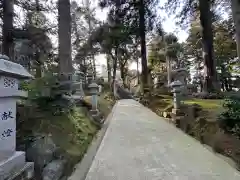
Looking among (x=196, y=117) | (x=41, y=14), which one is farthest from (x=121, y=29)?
(x=196, y=117)

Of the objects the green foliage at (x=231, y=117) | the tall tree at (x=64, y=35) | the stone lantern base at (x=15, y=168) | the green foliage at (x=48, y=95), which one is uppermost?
the tall tree at (x=64, y=35)

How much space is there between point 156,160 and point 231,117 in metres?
1.61

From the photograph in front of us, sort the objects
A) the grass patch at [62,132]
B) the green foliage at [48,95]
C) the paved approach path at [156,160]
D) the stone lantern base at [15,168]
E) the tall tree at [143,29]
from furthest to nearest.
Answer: the tall tree at [143,29] < the green foliage at [48,95] < the grass patch at [62,132] < the paved approach path at [156,160] < the stone lantern base at [15,168]

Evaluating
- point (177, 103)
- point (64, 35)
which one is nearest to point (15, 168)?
point (64, 35)

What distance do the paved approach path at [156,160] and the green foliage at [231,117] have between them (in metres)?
0.56

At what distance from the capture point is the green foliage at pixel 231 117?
14.9 feet

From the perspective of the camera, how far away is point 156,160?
4.12 m

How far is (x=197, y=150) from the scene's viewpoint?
4621 mm

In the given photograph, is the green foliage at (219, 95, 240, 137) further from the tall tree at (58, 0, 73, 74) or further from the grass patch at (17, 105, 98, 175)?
the tall tree at (58, 0, 73, 74)

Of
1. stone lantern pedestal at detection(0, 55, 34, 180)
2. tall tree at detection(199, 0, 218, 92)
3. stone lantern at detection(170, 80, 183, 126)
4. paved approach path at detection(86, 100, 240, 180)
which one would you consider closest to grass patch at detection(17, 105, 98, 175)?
paved approach path at detection(86, 100, 240, 180)

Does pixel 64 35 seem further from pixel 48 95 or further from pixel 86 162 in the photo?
pixel 86 162

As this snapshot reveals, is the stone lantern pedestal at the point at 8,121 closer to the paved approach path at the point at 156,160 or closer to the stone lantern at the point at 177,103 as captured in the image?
the paved approach path at the point at 156,160

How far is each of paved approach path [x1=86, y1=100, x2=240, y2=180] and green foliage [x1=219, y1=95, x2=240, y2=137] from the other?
562 millimetres

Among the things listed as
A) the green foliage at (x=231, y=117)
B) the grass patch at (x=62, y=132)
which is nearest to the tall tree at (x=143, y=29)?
the green foliage at (x=231, y=117)
